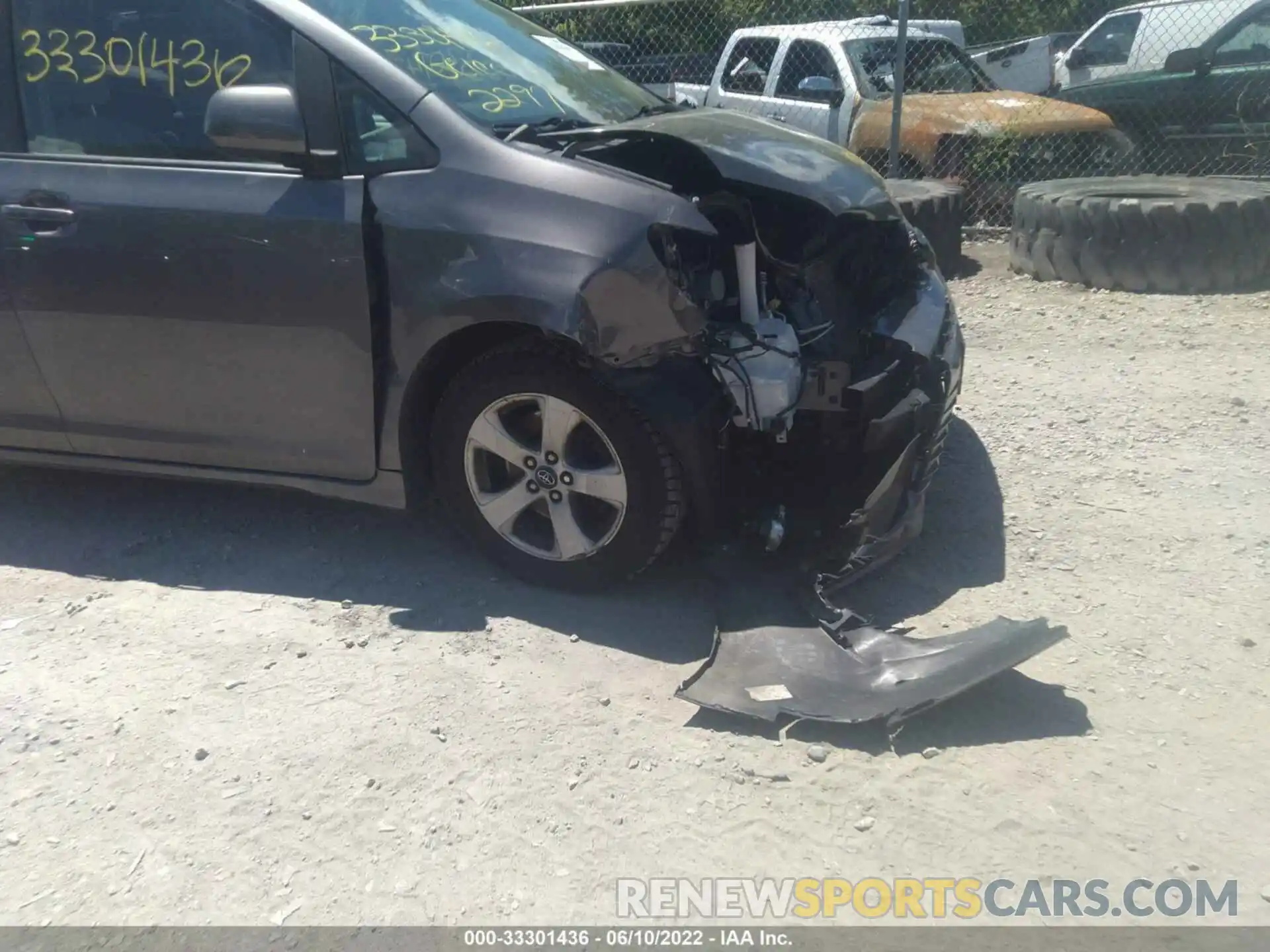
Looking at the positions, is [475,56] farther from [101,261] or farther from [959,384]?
[959,384]

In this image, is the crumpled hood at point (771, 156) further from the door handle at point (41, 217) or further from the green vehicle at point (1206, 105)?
the green vehicle at point (1206, 105)

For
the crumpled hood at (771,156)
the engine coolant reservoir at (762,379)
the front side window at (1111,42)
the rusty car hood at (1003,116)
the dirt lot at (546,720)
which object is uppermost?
the front side window at (1111,42)

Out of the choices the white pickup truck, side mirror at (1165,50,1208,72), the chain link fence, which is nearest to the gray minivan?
the white pickup truck

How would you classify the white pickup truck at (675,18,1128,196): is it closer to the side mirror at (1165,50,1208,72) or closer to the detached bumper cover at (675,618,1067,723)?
the side mirror at (1165,50,1208,72)

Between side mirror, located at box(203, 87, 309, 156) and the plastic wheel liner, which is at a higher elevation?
side mirror, located at box(203, 87, 309, 156)

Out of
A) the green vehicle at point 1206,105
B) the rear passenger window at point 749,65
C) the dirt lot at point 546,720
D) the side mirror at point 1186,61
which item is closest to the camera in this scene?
the dirt lot at point 546,720

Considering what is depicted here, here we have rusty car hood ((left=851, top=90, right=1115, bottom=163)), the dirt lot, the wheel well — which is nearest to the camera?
the dirt lot

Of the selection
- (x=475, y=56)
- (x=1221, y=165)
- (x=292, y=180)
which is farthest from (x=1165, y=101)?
(x=292, y=180)

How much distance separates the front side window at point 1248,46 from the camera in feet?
31.7

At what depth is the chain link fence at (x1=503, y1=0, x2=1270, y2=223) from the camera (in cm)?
902

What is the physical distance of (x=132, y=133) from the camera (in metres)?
3.92

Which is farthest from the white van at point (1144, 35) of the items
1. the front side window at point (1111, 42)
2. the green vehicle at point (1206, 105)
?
the green vehicle at point (1206, 105)

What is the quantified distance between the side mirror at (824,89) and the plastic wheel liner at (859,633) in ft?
20.6

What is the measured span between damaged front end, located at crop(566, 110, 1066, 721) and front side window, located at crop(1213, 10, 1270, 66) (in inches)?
278
